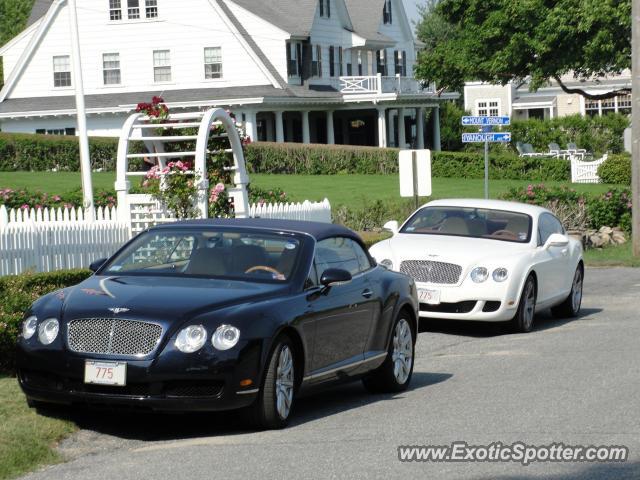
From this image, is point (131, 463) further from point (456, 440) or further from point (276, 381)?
point (456, 440)

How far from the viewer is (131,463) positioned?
789 centimetres

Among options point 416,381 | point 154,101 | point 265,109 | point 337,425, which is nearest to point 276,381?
point 337,425

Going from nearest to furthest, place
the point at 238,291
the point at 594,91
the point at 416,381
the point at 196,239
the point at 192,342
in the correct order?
the point at 192,342
the point at 238,291
the point at 196,239
the point at 416,381
the point at 594,91

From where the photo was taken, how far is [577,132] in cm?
6806

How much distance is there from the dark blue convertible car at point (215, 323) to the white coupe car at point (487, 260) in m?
4.52

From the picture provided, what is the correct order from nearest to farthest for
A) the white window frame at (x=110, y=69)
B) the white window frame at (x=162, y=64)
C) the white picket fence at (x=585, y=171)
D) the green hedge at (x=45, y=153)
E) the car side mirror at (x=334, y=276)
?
the car side mirror at (x=334, y=276) → the green hedge at (x=45, y=153) → the white picket fence at (x=585, y=171) → the white window frame at (x=162, y=64) → the white window frame at (x=110, y=69)

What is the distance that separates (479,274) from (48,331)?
24.8 feet

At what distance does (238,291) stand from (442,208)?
8385mm

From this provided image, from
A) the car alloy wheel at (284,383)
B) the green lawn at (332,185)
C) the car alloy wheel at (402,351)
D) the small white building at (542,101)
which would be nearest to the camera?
the car alloy wheel at (284,383)

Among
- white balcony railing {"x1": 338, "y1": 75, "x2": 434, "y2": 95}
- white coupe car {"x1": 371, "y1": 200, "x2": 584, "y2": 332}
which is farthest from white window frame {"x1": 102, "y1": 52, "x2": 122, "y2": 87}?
white coupe car {"x1": 371, "y1": 200, "x2": 584, "y2": 332}

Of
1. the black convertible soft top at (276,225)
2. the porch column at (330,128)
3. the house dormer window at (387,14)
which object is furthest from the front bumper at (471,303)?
the house dormer window at (387,14)

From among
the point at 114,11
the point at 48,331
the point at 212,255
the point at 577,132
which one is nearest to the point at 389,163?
the point at 114,11

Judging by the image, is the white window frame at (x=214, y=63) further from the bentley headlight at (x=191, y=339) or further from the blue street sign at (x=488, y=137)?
the bentley headlight at (x=191, y=339)

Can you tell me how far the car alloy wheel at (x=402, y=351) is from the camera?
36.4 feet
